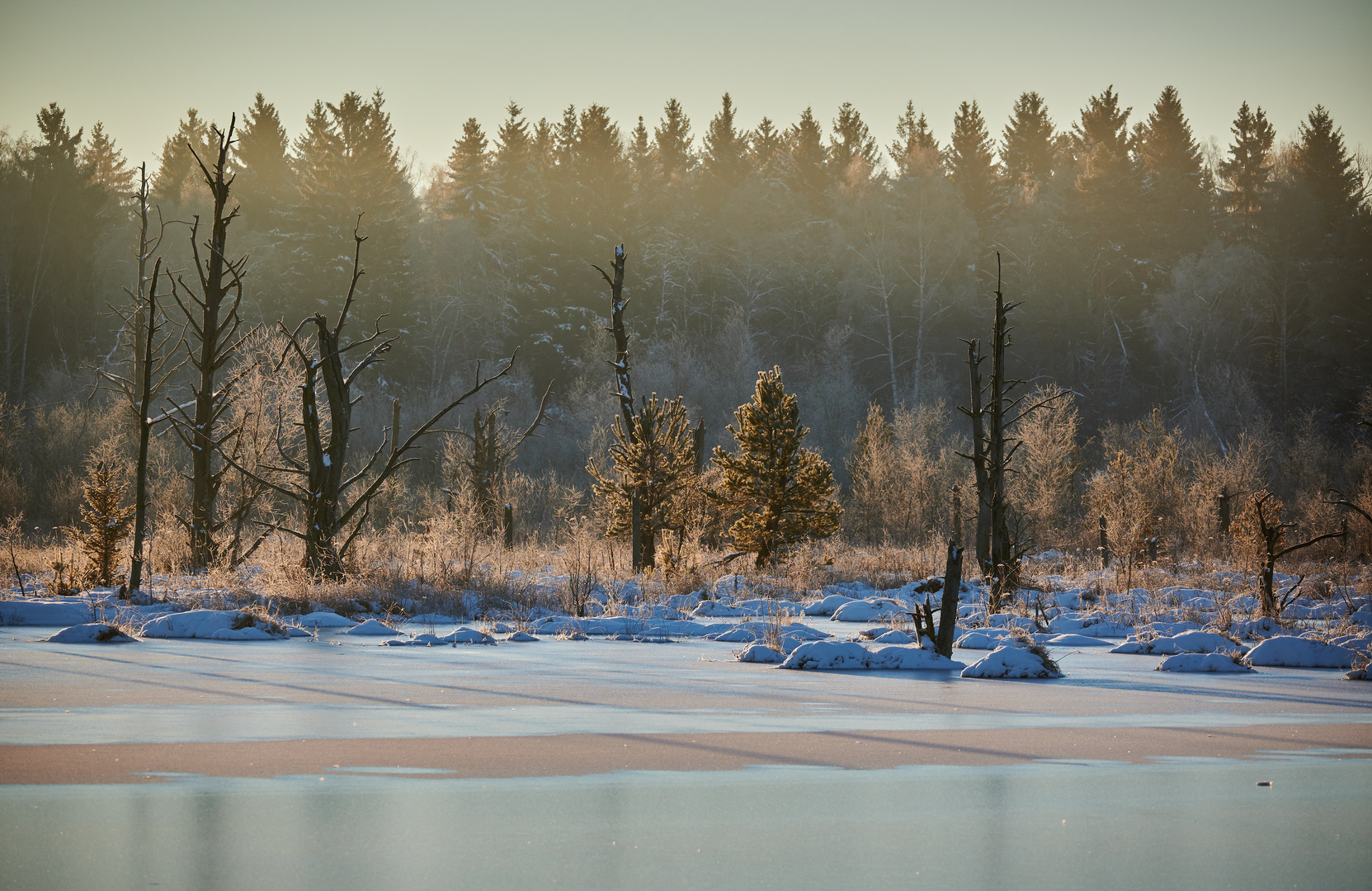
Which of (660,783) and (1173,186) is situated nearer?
(660,783)

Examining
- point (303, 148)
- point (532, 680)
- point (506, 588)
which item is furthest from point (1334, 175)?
point (532, 680)

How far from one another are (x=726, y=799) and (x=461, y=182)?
66.2 meters

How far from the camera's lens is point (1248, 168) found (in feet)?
216

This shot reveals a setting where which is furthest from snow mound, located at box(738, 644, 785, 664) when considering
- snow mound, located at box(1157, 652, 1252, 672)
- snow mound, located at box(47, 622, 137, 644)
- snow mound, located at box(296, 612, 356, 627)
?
snow mound, located at box(47, 622, 137, 644)

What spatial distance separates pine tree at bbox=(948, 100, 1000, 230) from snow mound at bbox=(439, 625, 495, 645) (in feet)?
195

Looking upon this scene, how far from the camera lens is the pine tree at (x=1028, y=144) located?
2768 inches

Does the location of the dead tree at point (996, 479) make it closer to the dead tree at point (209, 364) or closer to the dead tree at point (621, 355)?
the dead tree at point (621, 355)

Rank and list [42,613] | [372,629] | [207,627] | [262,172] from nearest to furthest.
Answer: [207,627], [42,613], [372,629], [262,172]

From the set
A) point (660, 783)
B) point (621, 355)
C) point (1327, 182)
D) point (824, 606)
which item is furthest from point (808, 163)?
point (660, 783)

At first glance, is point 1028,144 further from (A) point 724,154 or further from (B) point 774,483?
(B) point 774,483

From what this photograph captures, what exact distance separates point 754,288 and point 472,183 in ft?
59.0

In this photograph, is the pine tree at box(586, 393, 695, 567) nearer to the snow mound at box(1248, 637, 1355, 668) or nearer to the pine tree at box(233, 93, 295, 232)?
the snow mound at box(1248, 637, 1355, 668)

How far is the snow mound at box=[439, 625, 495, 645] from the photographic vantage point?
42.4 feet

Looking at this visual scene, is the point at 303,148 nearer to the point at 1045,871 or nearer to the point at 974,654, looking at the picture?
the point at 974,654
